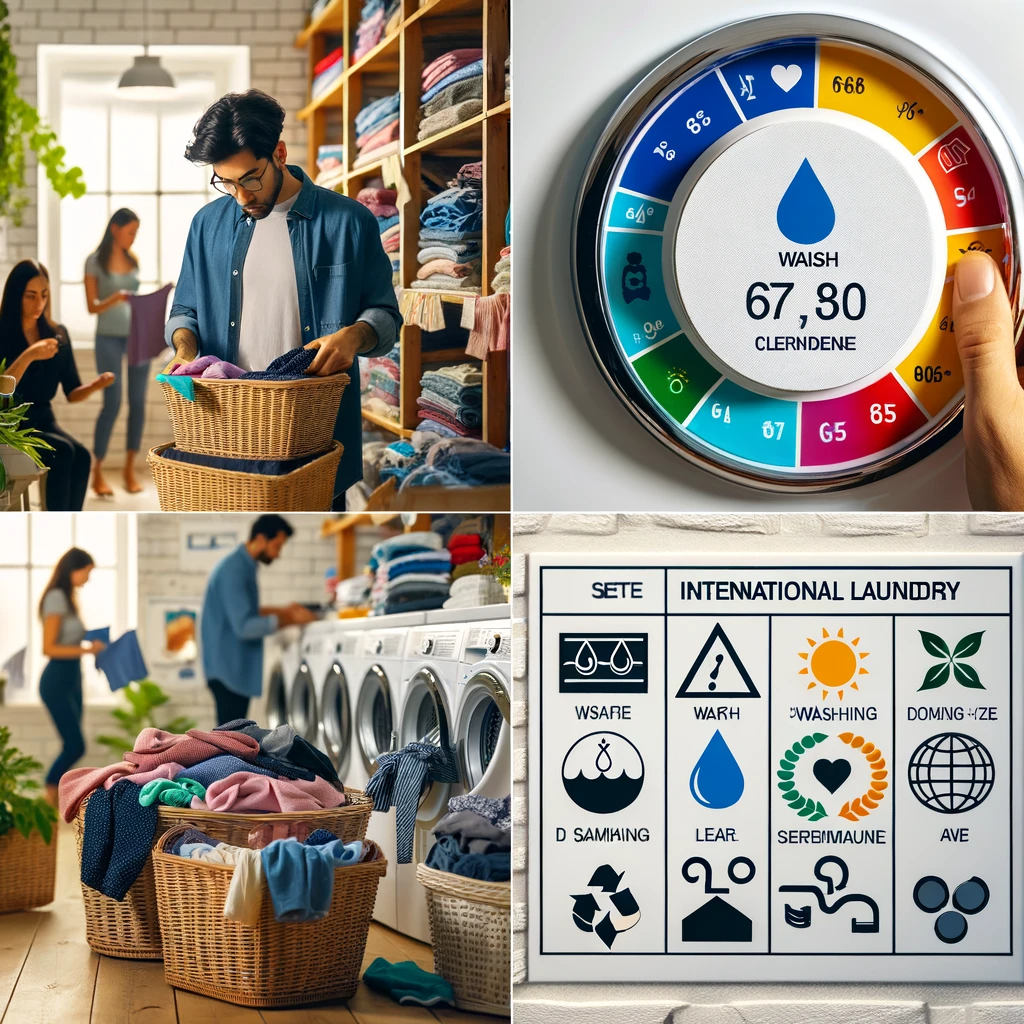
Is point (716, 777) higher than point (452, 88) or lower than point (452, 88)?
lower

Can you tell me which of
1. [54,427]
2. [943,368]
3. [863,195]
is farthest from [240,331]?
[943,368]

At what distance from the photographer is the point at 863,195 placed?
63.4 inches

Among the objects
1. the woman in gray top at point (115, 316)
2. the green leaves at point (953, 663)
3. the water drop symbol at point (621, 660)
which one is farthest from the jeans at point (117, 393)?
the green leaves at point (953, 663)

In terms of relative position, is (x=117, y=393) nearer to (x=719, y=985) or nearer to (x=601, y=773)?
(x=601, y=773)

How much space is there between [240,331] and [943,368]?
1.13 meters

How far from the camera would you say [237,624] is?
1.64 metres

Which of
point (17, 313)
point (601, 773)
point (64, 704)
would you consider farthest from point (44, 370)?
point (601, 773)

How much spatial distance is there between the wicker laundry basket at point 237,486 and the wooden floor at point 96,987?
564 mm

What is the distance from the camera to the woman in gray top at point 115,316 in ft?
5.21

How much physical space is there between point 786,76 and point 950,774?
1.14 m

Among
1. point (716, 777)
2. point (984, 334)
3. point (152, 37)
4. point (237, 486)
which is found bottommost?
point (716, 777)

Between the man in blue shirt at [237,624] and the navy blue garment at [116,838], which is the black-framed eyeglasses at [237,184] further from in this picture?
the navy blue garment at [116,838]

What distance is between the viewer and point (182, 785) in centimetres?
161

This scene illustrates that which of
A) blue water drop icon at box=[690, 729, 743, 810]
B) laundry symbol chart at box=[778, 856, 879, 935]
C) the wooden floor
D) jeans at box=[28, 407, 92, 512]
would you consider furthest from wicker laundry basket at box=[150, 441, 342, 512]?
laundry symbol chart at box=[778, 856, 879, 935]
